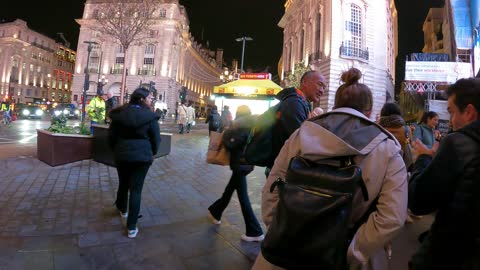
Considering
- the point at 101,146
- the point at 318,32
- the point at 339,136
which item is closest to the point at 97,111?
the point at 101,146

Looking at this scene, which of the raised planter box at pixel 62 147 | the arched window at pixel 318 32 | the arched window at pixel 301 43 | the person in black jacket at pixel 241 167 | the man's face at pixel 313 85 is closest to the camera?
the man's face at pixel 313 85

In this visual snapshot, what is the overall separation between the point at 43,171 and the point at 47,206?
2700 mm

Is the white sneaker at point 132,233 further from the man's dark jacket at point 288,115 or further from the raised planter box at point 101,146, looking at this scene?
the raised planter box at point 101,146

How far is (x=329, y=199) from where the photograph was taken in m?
1.41

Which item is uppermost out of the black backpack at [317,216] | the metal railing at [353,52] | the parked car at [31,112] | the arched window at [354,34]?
the arched window at [354,34]

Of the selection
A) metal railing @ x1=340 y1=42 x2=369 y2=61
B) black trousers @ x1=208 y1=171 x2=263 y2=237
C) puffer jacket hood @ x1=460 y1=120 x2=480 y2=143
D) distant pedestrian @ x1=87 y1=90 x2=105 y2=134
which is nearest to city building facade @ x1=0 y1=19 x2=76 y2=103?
metal railing @ x1=340 y1=42 x2=369 y2=61

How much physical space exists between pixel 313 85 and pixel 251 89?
12.3 meters

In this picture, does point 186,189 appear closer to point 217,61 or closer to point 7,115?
point 7,115

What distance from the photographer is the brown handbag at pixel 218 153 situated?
12.4 ft

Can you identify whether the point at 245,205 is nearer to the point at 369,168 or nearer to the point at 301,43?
the point at 369,168

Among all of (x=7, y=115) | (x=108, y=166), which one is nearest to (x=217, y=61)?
(x=7, y=115)

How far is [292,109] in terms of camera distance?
2627 mm

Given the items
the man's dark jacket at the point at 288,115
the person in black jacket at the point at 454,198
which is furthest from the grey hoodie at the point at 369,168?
the man's dark jacket at the point at 288,115

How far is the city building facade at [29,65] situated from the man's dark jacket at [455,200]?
272ft
